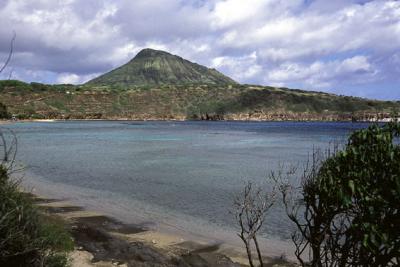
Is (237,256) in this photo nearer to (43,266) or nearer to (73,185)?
(43,266)

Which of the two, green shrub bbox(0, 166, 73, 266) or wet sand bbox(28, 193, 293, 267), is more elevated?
green shrub bbox(0, 166, 73, 266)

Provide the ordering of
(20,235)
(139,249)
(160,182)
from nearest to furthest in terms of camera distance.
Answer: (20,235) → (139,249) → (160,182)

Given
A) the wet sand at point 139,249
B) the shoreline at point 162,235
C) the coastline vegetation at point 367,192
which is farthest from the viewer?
the shoreline at point 162,235

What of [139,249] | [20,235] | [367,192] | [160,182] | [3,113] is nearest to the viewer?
[367,192]

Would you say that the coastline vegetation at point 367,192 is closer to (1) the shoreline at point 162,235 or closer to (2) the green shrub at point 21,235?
(2) the green shrub at point 21,235

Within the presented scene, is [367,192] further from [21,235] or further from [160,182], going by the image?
[160,182]

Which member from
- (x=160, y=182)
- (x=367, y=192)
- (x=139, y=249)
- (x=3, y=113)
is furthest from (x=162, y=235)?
(x=3, y=113)

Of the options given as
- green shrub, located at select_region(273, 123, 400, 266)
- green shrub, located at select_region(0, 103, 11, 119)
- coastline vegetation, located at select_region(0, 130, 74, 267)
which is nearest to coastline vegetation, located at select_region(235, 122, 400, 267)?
green shrub, located at select_region(273, 123, 400, 266)

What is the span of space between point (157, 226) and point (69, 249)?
6673 millimetres

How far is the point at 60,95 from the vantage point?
193m

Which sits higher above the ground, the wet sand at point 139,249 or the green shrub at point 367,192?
the green shrub at point 367,192

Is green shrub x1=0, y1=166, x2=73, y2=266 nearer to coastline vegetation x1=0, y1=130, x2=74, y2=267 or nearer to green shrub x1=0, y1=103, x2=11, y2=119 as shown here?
coastline vegetation x1=0, y1=130, x2=74, y2=267

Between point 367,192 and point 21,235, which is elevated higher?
point 367,192

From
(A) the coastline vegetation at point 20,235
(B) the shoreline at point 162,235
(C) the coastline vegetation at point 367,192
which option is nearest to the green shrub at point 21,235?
(A) the coastline vegetation at point 20,235
